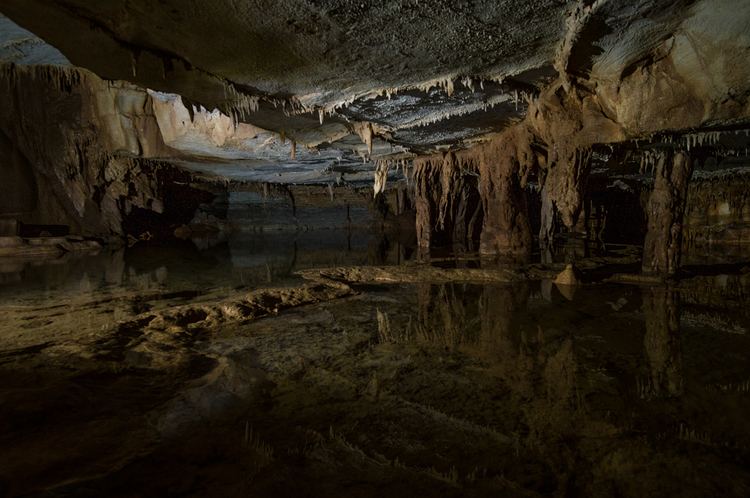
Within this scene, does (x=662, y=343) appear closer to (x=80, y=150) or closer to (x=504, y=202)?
(x=504, y=202)

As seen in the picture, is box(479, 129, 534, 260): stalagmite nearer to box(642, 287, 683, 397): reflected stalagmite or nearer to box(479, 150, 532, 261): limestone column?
box(479, 150, 532, 261): limestone column

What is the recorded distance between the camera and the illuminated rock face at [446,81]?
3.76 meters

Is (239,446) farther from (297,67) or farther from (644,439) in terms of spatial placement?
(297,67)

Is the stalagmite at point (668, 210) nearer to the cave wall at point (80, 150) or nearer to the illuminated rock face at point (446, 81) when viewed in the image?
the illuminated rock face at point (446, 81)

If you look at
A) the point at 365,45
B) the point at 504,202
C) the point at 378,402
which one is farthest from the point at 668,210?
the point at 378,402

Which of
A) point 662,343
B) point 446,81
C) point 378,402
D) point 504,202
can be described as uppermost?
point 446,81

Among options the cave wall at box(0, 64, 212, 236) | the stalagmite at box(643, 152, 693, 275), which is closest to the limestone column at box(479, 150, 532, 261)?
the stalagmite at box(643, 152, 693, 275)

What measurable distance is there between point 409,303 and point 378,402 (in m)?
2.86

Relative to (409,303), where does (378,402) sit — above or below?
below

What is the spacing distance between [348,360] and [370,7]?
10.1 ft

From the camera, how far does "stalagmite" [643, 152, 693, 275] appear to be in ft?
22.6

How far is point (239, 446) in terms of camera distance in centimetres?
214

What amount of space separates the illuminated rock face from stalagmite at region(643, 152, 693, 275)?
2cm

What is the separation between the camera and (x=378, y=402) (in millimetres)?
2633
